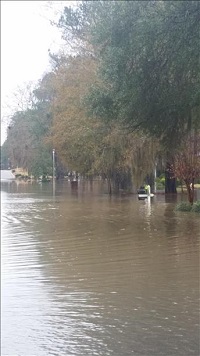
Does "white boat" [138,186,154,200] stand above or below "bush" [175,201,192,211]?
above

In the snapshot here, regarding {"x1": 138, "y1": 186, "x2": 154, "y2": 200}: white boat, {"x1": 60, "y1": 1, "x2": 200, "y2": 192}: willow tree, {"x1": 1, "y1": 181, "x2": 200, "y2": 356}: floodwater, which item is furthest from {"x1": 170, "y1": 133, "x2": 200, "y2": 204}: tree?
{"x1": 60, "y1": 1, "x2": 200, "y2": 192}: willow tree

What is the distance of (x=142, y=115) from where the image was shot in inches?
399

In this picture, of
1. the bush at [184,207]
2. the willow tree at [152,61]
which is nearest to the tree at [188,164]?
the bush at [184,207]

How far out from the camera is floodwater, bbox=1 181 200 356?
19.9 ft

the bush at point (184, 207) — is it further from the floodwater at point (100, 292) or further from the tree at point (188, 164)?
the floodwater at point (100, 292)

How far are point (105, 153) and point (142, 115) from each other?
23.4m

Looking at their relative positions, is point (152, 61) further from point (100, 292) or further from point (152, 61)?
point (100, 292)

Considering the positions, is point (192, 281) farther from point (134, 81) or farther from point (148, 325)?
point (134, 81)

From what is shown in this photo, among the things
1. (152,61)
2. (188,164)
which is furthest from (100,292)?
(188,164)

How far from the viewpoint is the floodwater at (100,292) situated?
19.9ft

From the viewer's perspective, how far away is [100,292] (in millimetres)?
8469

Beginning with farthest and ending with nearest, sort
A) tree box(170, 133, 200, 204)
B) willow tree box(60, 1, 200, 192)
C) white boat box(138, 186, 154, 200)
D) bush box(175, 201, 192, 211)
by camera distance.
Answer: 1. white boat box(138, 186, 154, 200)
2. bush box(175, 201, 192, 211)
3. tree box(170, 133, 200, 204)
4. willow tree box(60, 1, 200, 192)

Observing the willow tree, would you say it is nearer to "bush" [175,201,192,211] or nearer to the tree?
the tree

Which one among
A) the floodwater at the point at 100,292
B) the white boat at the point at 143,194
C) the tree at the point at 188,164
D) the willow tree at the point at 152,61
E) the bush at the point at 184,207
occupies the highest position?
the willow tree at the point at 152,61
